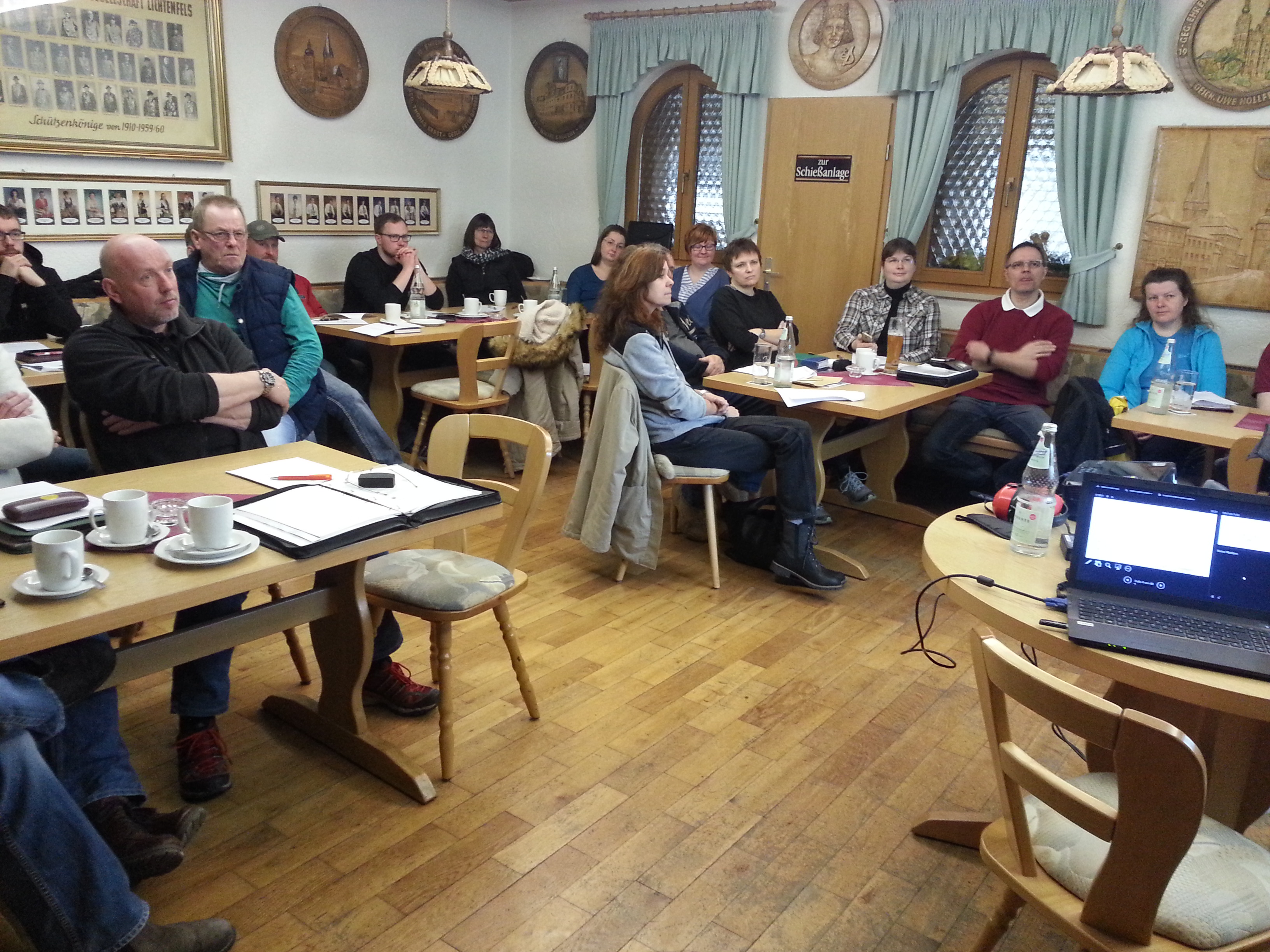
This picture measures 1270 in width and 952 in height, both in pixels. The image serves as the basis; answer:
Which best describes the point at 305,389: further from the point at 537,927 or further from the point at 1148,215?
the point at 1148,215

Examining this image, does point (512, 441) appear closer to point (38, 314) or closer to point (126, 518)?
point (126, 518)

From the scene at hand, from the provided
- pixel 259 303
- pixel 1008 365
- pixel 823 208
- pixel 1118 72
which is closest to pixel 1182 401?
pixel 1008 365

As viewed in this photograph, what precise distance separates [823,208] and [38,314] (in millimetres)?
3941

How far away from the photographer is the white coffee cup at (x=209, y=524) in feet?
5.32

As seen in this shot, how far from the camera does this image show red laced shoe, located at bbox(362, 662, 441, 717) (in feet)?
8.34

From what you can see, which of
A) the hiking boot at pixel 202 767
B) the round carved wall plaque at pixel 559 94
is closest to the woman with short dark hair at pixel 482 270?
the round carved wall plaque at pixel 559 94

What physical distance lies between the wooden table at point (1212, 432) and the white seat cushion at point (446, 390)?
2.74 metres

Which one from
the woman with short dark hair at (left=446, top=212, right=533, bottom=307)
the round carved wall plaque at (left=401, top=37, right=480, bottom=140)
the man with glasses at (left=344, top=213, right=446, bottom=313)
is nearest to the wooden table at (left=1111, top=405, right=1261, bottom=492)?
the man with glasses at (left=344, top=213, right=446, bottom=313)

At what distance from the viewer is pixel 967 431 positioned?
171 inches

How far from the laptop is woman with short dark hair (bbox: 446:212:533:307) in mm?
4743

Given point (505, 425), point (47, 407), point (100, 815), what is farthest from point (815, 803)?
point (47, 407)

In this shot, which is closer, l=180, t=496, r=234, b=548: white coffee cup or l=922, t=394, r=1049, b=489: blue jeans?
l=180, t=496, r=234, b=548: white coffee cup

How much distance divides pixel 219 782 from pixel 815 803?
1.35 m

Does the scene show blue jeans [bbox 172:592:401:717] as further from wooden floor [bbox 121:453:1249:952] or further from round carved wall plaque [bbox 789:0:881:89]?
round carved wall plaque [bbox 789:0:881:89]
